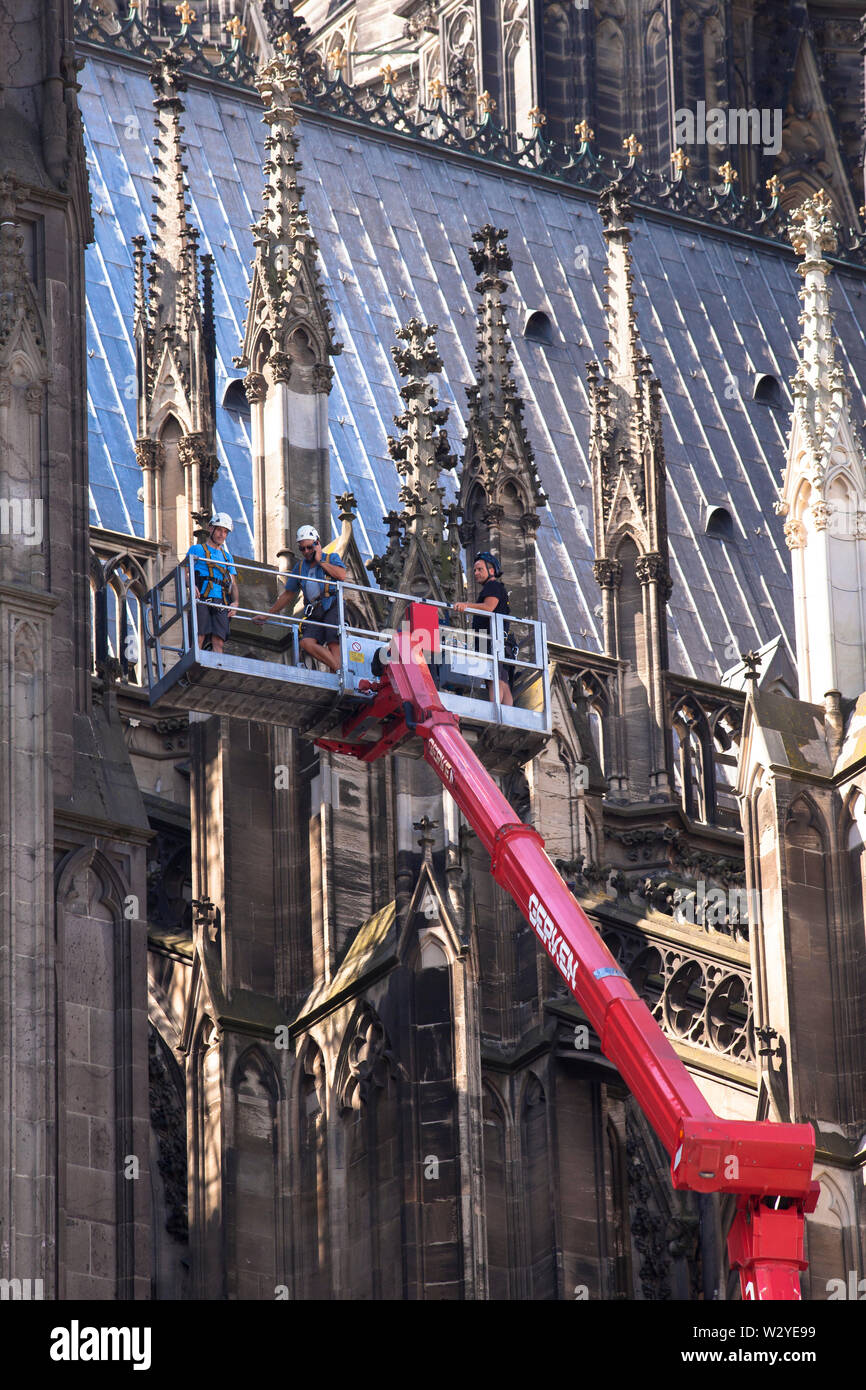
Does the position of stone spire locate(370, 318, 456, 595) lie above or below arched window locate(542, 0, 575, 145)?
below

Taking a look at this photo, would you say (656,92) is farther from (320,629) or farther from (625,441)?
(320,629)

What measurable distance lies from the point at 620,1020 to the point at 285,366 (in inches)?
415

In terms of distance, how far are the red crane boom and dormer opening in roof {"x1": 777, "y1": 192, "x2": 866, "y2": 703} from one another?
17.4 feet

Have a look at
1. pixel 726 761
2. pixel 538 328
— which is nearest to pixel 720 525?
pixel 538 328

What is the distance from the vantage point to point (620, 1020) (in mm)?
29375

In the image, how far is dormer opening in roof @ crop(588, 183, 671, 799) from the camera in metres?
42.3

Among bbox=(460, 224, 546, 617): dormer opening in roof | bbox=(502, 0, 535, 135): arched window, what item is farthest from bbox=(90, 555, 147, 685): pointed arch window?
bbox=(502, 0, 535, 135): arched window

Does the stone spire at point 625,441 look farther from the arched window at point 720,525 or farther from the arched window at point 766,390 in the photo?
the arched window at point 766,390

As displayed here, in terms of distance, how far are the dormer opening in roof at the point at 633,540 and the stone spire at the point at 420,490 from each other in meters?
5.27

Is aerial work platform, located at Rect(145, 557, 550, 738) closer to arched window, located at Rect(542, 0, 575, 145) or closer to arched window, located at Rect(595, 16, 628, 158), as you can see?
arched window, located at Rect(542, 0, 575, 145)

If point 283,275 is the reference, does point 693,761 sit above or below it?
below

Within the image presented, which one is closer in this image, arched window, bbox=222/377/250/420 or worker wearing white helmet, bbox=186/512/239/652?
worker wearing white helmet, bbox=186/512/239/652
